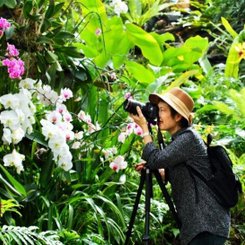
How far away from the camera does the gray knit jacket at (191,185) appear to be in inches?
92.0

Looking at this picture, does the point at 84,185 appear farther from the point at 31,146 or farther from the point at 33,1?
the point at 33,1

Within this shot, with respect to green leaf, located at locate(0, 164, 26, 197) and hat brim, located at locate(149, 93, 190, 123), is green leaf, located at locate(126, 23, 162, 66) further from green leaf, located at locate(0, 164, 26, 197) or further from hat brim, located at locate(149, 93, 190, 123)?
green leaf, located at locate(0, 164, 26, 197)

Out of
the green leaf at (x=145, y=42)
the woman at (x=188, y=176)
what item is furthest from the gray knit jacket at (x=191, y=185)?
the green leaf at (x=145, y=42)

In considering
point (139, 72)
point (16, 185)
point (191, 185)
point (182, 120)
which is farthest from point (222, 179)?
point (139, 72)

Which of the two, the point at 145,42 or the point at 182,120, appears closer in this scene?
the point at 182,120

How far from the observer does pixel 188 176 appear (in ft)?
7.82

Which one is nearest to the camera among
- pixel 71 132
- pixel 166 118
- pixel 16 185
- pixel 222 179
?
pixel 222 179

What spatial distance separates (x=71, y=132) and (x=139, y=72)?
5.52 ft

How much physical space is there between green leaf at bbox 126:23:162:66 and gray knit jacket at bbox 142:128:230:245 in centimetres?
166

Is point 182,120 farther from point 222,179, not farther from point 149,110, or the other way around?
point 222,179

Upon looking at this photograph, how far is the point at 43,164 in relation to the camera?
3.05 metres

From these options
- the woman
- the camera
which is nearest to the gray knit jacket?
the woman

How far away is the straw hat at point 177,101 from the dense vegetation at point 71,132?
50cm

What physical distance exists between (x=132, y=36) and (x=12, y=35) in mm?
1104
